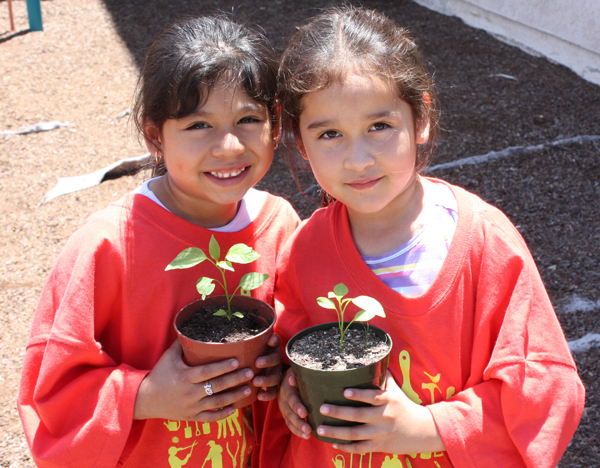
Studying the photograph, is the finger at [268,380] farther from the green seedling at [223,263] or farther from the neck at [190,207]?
the neck at [190,207]

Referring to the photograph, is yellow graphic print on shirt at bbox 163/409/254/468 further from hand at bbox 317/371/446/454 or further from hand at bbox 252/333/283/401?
hand at bbox 317/371/446/454

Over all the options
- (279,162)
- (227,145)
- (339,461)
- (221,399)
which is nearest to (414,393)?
(339,461)

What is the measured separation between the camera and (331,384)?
1254mm

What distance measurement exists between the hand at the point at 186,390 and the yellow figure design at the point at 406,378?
38 centimetres

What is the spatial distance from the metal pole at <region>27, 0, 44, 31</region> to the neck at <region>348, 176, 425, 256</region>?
5.97m

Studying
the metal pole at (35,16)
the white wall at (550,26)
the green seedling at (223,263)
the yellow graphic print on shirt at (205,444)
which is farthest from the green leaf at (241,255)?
the metal pole at (35,16)

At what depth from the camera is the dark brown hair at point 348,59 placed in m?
1.47

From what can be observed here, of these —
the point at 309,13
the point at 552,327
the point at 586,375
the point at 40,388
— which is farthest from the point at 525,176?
the point at 309,13

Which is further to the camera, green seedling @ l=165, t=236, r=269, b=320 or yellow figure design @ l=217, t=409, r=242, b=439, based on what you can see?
yellow figure design @ l=217, t=409, r=242, b=439

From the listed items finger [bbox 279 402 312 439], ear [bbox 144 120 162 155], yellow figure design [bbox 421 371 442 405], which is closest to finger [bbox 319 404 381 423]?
finger [bbox 279 402 312 439]

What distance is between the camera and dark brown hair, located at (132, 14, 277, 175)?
1566 millimetres

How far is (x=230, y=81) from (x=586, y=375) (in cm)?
193

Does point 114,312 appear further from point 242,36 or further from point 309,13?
point 309,13

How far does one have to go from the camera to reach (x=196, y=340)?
1365 millimetres
